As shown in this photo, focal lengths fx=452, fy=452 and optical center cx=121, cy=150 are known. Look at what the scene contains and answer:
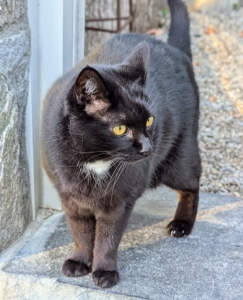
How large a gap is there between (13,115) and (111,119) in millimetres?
509

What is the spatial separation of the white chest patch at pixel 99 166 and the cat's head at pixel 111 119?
0.07 metres

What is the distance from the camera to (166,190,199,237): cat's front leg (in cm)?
205

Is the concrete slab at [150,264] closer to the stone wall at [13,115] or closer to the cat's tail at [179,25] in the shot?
the stone wall at [13,115]

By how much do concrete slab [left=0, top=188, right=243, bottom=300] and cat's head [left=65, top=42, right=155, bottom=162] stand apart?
0.57 meters

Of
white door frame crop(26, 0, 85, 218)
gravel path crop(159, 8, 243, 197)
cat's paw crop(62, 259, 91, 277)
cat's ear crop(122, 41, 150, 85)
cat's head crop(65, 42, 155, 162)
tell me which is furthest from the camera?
gravel path crop(159, 8, 243, 197)

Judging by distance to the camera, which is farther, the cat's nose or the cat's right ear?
the cat's nose

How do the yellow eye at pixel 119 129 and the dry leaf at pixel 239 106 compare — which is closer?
the yellow eye at pixel 119 129

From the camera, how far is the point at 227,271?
1833 millimetres

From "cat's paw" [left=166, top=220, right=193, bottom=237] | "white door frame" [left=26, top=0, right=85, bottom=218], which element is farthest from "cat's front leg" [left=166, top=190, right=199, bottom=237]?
"white door frame" [left=26, top=0, right=85, bottom=218]

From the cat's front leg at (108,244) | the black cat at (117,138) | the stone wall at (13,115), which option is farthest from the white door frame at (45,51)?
the cat's front leg at (108,244)

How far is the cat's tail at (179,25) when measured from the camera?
218cm

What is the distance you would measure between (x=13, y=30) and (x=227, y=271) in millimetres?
1272

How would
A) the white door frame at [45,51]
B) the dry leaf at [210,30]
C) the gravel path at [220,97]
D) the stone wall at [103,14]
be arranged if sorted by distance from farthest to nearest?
the dry leaf at [210,30], the stone wall at [103,14], the gravel path at [220,97], the white door frame at [45,51]

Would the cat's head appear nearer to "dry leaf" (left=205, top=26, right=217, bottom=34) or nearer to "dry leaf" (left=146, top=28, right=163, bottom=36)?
"dry leaf" (left=146, top=28, right=163, bottom=36)
